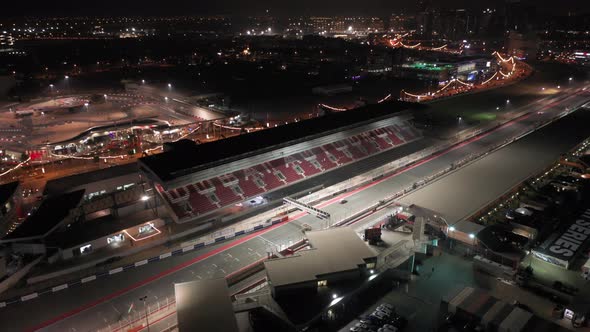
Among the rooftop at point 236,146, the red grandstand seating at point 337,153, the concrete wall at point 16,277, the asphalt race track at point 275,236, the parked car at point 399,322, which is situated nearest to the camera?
the parked car at point 399,322

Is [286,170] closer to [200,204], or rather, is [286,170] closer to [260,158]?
[260,158]

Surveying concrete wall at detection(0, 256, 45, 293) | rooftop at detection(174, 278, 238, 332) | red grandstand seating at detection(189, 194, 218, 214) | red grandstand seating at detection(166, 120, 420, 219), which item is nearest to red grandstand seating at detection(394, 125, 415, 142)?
red grandstand seating at detection(166, 120, 420, 219)

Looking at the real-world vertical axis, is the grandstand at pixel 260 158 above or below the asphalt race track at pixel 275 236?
above

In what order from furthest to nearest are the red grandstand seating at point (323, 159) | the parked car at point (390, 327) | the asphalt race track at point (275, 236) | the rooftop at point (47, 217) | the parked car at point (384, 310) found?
the red grandstand seating at point (323, 159) < the rooftop at point (47, 217) < the asphalt race track at point (275, 236) < the parked car at point (384, 310) < the parked car at point (390, 327)

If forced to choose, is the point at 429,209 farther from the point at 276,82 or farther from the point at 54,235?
the point at 276,82

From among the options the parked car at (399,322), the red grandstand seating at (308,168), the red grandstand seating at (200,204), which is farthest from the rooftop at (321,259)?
the red grandstand seating at (308,168)

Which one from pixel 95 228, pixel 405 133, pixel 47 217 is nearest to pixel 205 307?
pixel 95 228

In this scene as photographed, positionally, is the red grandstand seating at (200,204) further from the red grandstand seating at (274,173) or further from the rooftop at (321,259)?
the rooftop at (321,259)
